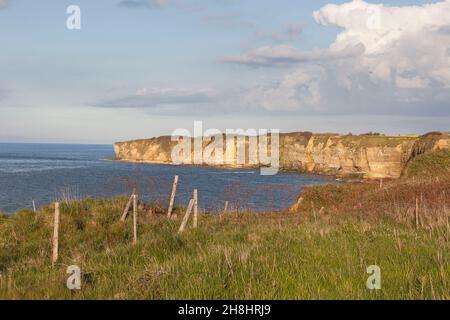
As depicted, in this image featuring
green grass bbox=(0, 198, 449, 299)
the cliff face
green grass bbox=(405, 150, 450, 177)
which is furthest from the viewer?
the cliff face

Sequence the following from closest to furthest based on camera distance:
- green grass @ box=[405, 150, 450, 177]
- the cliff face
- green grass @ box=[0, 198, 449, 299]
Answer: green grass @ box=[0, 198, 449, 299] → green grass @ box=[405, 150, 450, 177] → the cliff face

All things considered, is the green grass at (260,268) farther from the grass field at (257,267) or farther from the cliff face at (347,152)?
the cliff face at (347,152)

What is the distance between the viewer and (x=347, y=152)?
94.4 meters

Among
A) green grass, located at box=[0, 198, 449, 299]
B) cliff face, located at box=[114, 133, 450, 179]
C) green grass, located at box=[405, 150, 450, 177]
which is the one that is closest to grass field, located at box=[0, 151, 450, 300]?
green grass, located at box=[0, 198, 449, 299]

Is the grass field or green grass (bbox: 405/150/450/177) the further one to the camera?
green grass (bbox: 405/150/450/177)

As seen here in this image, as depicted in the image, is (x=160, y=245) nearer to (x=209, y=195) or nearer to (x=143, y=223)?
(x=143, y=223)

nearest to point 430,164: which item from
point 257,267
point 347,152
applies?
point 257,267

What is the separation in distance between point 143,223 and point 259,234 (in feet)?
24.4

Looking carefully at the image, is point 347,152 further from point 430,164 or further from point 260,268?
point 260,268

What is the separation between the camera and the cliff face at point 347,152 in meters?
79.3

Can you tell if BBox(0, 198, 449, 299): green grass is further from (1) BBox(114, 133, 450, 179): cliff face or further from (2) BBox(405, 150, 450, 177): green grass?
(1) BBox(114, 133, 450, 179): cliff face

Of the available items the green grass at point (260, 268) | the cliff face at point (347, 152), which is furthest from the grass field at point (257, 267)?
the cliff face at point (347, 152)

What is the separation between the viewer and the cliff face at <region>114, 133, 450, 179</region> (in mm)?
79262
